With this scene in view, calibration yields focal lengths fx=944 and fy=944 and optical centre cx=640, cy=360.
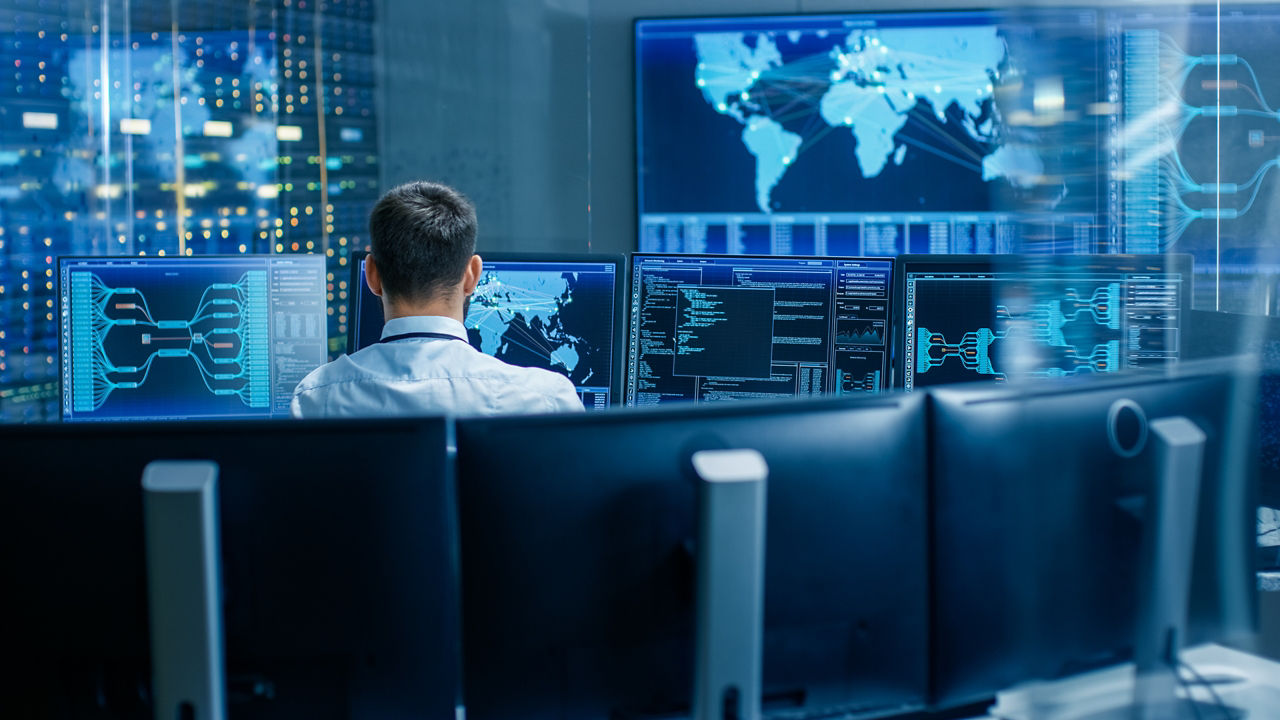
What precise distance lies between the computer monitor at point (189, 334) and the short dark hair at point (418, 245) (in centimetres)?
61

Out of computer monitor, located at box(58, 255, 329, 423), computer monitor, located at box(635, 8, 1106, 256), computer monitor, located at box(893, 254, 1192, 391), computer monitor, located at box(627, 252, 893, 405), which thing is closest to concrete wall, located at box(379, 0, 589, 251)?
computer monitor, located at box(635, 8, 1106, 256)

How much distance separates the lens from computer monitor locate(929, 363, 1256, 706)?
0.82 meters

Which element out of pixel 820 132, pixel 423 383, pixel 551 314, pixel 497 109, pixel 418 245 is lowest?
pixel 423 383

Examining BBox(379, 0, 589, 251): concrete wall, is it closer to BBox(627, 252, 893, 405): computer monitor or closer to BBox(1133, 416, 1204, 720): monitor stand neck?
BBox(627, 252, 893, 405): computer monitor

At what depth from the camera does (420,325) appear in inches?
62.1

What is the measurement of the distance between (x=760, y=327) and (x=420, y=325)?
2.51 ft

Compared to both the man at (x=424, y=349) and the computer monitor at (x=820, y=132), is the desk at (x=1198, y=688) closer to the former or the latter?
the man at (x=424, y=349)

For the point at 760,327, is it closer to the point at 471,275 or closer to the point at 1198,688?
the point at 471,275

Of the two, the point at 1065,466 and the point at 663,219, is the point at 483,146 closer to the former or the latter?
the point at 663,219

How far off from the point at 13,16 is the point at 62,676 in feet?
13.5

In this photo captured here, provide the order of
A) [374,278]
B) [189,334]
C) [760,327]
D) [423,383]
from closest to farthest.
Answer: [423,383], [374,278], [760,327], [189,334]

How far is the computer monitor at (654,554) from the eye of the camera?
0.85 m

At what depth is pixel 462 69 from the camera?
155 inches

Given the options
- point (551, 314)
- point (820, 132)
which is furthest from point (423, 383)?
point (820, 132)
